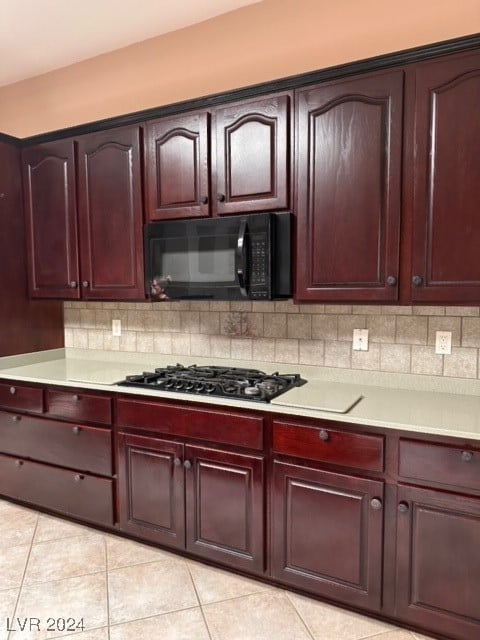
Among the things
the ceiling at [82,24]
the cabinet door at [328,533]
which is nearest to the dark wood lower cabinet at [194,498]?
the cabinet door at [328,533]

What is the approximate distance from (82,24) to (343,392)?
2541 mm

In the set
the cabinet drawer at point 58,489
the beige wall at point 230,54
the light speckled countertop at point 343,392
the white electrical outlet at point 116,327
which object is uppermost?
the beige wall at point 230,54

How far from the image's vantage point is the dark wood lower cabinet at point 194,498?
1.96 meters

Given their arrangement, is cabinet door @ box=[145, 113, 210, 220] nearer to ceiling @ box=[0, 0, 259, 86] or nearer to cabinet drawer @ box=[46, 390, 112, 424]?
ceiling @ box=[0, 0, 259, 86]

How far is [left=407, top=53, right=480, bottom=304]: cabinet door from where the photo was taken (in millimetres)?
1664

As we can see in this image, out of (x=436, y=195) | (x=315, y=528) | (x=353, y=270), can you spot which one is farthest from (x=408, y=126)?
(x=315, y=528)

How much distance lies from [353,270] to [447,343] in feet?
1.89

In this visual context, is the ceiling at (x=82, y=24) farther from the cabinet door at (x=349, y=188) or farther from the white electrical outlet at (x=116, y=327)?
the white electrical outlet at (x=116, y=327)

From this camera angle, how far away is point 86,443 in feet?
7.76

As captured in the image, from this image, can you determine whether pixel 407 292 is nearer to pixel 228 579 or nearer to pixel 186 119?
pixel 186 119

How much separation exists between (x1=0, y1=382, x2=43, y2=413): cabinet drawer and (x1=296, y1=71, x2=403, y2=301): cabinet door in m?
1.62

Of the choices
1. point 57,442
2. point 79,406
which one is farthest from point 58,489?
point 79,406

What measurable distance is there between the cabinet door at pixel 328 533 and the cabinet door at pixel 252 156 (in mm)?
1222

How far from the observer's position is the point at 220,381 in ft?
7.28
